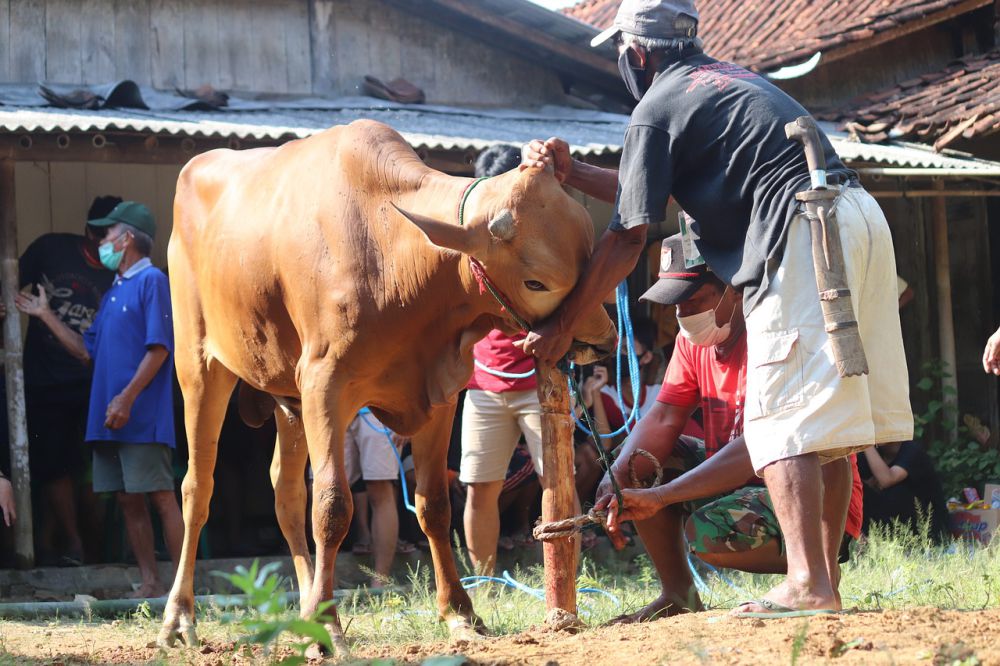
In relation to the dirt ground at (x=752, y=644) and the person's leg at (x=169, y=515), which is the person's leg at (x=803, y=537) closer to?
the dirt ground at (x=752, y=644)

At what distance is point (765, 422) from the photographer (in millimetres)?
4086

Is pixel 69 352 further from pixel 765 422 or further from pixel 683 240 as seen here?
pixel 765 422

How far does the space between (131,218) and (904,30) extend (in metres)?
8.55

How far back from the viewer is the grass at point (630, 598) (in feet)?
17.3

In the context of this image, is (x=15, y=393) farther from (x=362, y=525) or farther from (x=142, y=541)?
(x=362, y=525)

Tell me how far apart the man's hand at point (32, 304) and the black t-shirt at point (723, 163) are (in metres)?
5.13

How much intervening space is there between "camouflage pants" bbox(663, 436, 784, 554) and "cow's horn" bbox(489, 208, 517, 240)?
1.25 metres

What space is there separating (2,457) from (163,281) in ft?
5.87

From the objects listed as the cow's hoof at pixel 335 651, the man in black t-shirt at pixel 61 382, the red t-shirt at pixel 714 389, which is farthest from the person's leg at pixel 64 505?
the red t-shirt at pixel 714 389

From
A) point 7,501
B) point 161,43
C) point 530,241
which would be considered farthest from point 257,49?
Result: point 530,241

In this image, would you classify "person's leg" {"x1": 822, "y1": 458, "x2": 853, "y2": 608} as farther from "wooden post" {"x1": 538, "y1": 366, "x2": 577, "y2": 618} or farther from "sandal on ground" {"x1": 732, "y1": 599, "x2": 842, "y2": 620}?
"wooden post" {"x1": 538, "y1": 366, "x2": 577, "y2": 618}

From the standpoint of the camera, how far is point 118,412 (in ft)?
25.4

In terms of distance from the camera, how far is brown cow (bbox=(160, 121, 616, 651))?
4.61 metres

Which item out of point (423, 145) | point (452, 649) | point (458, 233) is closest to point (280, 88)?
point (423, 145)
